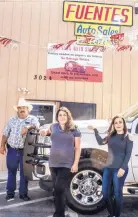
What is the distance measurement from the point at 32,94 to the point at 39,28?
220cm

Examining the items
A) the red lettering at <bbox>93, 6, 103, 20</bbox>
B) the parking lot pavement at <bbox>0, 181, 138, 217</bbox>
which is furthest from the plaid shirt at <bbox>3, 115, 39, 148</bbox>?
the red lettering at <bbox>93, 6, 103, 20</bbox>

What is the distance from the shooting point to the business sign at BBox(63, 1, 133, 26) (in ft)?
34.6

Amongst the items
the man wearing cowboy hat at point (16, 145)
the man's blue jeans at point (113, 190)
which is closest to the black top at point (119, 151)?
the man's blue jeans at point (113, 190)

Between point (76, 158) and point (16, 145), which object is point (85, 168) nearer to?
point (76, 158)

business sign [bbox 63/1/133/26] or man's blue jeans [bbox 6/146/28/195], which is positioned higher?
business sign [bbox 63/1/133/26]

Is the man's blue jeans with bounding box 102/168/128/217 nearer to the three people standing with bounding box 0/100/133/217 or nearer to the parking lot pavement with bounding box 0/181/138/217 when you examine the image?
the three people standing with bounding box 0/100/133/217

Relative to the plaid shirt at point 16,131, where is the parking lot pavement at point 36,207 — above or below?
below

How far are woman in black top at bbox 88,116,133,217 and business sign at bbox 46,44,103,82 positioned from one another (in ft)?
19.4

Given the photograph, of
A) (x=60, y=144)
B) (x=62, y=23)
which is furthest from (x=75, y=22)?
(x=60, y=144)

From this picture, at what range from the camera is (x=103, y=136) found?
5199 mm

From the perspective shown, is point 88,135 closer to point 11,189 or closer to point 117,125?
point 117,125

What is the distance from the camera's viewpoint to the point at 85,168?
5.08 m

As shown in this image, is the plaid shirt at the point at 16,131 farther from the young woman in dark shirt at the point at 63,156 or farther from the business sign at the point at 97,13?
the business sign at the point at 97,13

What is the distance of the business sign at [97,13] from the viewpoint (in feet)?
34.6
